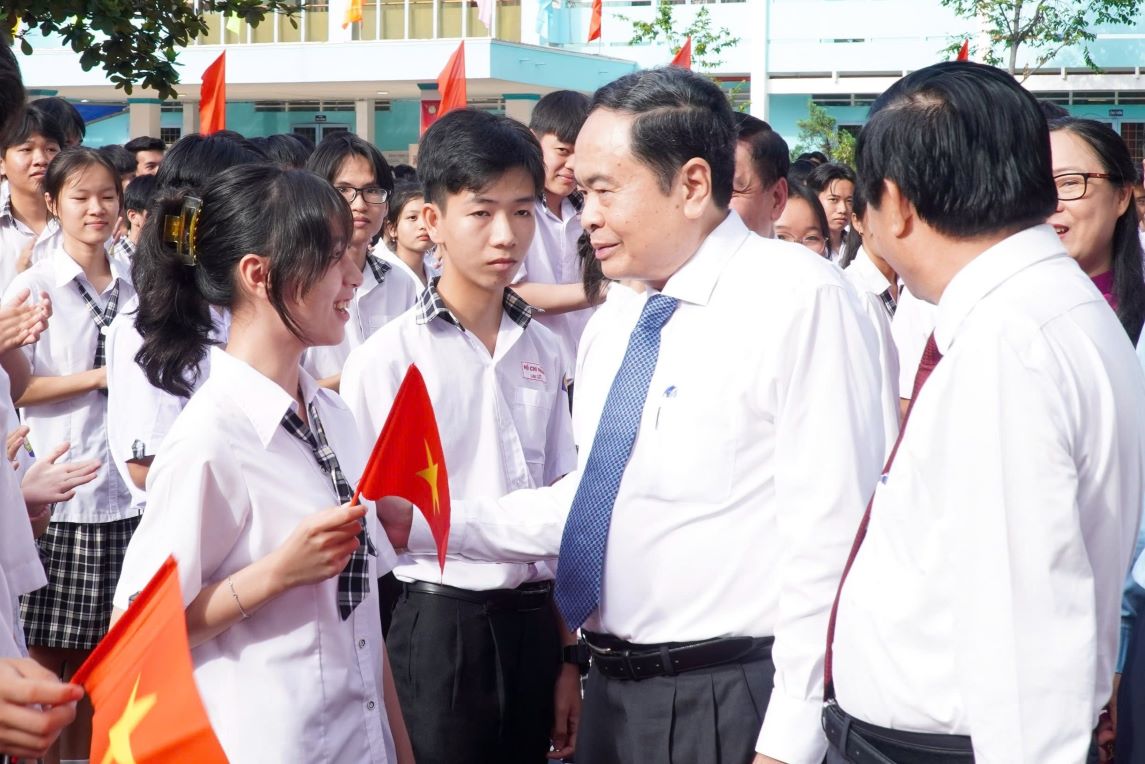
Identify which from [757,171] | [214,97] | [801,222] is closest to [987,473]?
[757,171]

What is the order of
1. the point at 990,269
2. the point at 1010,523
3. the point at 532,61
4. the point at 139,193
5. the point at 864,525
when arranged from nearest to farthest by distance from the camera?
the point at 1010,523 → the point at 990,269 → the point at 864,525 → the point at 139,193 → the point at 532,61

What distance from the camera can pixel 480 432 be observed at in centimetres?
325

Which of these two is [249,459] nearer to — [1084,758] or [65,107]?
[1084,758]

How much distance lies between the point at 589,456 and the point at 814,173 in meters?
5.55

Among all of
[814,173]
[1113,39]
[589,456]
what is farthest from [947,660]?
[1113,39]

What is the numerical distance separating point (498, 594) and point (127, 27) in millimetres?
3864

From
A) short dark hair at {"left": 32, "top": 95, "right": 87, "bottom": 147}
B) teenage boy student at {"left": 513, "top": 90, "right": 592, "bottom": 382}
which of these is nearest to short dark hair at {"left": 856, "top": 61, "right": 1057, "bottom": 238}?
teenage boy student at {"left": 513, "top": 90, "right": 592, "bottom": 382}

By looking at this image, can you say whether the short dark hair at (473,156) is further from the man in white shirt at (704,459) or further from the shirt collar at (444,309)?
the man in white shirt at (704,459)

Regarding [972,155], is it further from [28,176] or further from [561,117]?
[28,176]

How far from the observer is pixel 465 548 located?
280cm

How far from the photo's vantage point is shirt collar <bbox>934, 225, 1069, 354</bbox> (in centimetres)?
189

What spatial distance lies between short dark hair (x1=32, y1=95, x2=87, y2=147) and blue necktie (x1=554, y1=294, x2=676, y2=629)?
4262 mm

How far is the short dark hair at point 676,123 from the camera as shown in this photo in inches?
100.0

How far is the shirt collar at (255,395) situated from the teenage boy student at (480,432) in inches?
28.0
